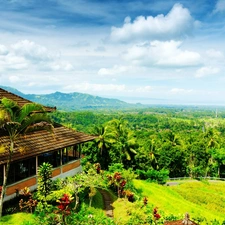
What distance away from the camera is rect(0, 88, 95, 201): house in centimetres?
1316

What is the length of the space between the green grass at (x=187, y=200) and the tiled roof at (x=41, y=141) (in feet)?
24.5

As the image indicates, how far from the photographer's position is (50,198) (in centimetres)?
1321

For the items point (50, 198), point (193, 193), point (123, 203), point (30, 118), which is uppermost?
point (30, 118)

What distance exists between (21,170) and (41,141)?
1929 millimetres

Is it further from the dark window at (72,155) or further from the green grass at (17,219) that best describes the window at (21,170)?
the dark window at (72,155)

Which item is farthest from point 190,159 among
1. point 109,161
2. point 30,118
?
point 30,118

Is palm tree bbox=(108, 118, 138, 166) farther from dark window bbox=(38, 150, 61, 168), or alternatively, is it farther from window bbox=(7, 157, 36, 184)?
window bbox=(7, 157, 36, 184)

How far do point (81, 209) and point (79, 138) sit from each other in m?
4.87

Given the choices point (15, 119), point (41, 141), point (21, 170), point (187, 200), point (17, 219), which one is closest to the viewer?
point (15, 119)

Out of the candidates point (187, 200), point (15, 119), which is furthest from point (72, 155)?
point (187, 200)

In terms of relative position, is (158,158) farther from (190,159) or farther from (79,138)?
(79,138)

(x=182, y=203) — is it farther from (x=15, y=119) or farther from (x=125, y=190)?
(x=15, y=119)

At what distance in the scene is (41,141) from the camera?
49.8 ft

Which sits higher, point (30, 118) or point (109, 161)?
point (30, 118)
